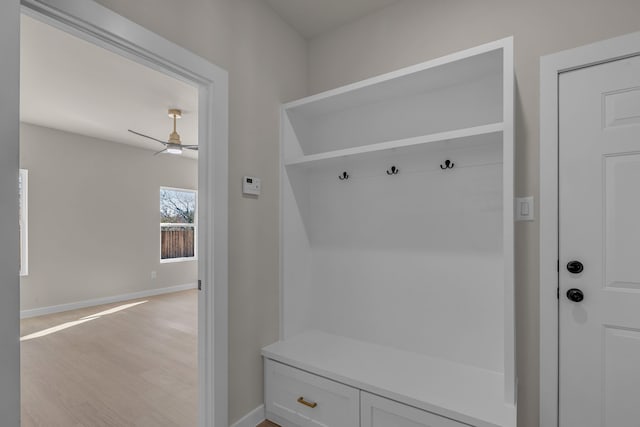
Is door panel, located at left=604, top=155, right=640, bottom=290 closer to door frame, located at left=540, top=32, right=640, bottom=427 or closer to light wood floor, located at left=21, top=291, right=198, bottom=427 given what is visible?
door frame, located at left=540, top=32, right=640, bottom=427

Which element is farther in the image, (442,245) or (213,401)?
(442,245)

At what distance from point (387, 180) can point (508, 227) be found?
84 cm

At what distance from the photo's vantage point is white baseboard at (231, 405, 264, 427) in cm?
193

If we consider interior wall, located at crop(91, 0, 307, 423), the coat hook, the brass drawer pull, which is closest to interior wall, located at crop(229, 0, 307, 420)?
interior wall, located at crop(91, 0, 307, 423)

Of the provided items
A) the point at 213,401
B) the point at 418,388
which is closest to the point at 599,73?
the point at 418,388

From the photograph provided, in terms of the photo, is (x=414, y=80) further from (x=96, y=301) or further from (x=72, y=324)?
(x=96, y=301)

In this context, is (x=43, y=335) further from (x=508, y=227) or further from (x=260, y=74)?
(x=508, y=227)

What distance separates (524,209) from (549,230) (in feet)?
0.49

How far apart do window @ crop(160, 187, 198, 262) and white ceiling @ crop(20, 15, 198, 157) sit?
160 cm

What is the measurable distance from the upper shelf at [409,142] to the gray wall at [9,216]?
1544 mm

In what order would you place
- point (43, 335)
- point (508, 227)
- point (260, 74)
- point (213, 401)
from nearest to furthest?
point (508, 227)
point (213, 401)
point (260, 74)
point (43, 335)

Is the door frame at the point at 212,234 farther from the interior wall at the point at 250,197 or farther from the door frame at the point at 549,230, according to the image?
the door frame at the point at 549,230

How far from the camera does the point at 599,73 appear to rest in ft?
5.02

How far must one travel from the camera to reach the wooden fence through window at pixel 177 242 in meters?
6.41
